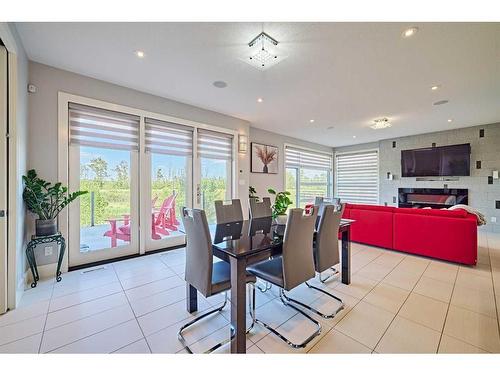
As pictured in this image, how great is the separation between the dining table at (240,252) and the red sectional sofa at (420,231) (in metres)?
2.02

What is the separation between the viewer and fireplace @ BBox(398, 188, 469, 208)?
5.64m

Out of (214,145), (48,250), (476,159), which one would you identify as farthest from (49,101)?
(476,159)

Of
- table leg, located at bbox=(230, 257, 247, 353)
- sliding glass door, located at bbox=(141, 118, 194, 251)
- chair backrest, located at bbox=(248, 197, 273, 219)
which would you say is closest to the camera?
table leg, located at bbox=(230, 257, 247, 353)

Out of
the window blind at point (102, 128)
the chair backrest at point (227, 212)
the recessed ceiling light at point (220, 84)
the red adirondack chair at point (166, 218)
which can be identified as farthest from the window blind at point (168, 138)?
the chair backrest at point (227, 212)

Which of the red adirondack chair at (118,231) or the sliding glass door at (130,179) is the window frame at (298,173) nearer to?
the sliding glass door at (130,179)

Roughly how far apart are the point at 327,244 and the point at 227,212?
4.37ft

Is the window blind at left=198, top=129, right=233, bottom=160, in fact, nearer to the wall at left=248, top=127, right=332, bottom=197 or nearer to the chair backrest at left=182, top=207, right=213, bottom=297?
the wall at left=248, top=127, right=332, bottom=197

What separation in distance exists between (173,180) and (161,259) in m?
1.36

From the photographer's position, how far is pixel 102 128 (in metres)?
3.15

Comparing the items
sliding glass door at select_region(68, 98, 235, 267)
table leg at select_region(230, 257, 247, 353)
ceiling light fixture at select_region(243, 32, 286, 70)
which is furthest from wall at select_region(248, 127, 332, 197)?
table leg at select_region(230, 257, 247, 353)

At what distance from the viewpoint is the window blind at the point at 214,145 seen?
4238 millimetres

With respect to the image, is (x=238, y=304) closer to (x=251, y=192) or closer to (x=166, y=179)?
(x=166, y=179)

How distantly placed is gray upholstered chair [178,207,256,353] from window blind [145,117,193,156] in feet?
7.63
